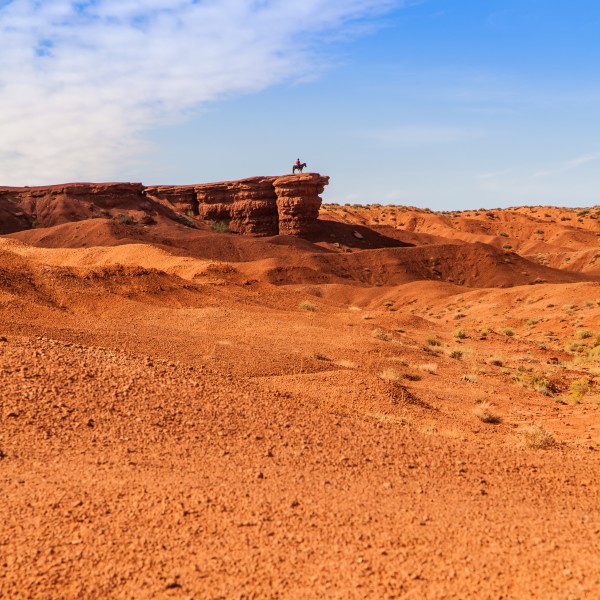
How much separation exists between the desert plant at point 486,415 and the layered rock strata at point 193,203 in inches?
2197

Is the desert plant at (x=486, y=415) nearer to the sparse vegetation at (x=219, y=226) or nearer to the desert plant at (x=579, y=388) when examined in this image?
the desert plant at (x=579, y=388)

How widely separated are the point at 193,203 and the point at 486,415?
6560 centimetres

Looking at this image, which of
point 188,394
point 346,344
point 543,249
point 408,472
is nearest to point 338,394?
point 188,394

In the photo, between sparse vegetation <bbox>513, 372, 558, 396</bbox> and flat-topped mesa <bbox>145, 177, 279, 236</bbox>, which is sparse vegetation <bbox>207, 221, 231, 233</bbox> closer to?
flat-topped mesa <bbox>145, 177, 279, 236</bbox>

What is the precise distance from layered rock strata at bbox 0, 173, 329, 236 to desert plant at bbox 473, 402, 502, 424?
55.8 metres

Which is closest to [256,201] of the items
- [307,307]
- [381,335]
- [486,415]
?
[307,307]

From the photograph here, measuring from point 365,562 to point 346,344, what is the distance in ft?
53.7

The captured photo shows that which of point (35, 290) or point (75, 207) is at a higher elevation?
point (75, 207)

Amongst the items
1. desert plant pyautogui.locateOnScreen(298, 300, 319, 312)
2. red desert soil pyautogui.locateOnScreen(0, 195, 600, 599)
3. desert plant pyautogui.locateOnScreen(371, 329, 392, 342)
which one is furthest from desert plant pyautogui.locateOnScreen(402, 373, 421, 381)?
desert plant pyautogui.locateOnScreen(298, 300, 319, 312)

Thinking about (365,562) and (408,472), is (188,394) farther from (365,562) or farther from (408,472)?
(365,562)

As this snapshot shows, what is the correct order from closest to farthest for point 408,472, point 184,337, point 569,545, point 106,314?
point 569,545
point 408,472
point 184,337
point 106,314

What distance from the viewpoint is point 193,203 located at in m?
77.4

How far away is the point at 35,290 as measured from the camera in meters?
25.0

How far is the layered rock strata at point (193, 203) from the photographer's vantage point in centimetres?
6981
